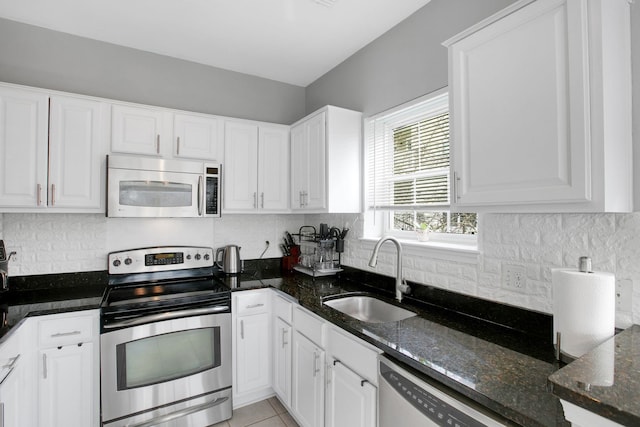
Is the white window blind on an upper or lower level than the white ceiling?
lower

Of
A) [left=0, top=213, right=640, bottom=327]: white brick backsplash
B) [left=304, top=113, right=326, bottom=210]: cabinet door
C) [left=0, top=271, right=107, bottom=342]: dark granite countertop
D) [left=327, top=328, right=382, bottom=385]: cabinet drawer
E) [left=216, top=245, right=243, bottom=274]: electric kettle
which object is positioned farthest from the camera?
[left=216, top=245, right=243, bottom=274]: electric kettle

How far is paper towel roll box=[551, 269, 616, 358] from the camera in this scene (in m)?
1.08

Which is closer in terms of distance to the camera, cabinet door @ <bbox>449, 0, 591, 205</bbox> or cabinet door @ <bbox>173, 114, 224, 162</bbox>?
cabinet door @ <bbox>449, 0, 591, 205</bbox>

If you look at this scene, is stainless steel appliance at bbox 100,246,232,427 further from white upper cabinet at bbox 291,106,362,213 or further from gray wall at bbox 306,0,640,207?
gray wall at bbox 306,0,640,207

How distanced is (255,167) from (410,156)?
1.38m

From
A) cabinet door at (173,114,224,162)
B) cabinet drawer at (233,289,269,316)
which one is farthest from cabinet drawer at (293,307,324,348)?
cabinet door at (173,114,224,162)

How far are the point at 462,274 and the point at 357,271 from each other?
3.10ft

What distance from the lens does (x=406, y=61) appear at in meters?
2.21

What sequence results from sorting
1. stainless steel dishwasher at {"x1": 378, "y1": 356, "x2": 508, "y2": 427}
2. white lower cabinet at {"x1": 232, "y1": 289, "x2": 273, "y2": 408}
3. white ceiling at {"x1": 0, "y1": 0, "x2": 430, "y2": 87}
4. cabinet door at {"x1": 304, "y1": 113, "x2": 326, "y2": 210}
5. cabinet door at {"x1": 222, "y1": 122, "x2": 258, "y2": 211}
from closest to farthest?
stainless steel dishwasher at {"x1": 378, "y1": 356, "x2": 508, "y2": 427} < white ceiling at {"x1": 0, "y1": 0, "x2": 430, "y2": 87} < white lower cabinet at {"x1": 232, "y1": 289, "x2": 273, "y2": 408} < cabinet door at {"x1": 304, "y1": 113, "x2": 326, "y2": 210} < cabinet door at {"x1": 222, "y1": 122, "x2": 258, "y2": 211}

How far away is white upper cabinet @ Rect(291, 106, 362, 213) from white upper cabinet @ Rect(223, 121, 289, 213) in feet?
1.18

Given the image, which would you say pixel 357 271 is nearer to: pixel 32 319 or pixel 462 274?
pixel 462 274

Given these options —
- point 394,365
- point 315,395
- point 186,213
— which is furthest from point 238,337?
point 394,365

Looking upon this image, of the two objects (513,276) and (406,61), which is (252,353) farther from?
(406,61)

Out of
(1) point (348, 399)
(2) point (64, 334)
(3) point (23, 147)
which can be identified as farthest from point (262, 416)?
(3) point (23, 147)
